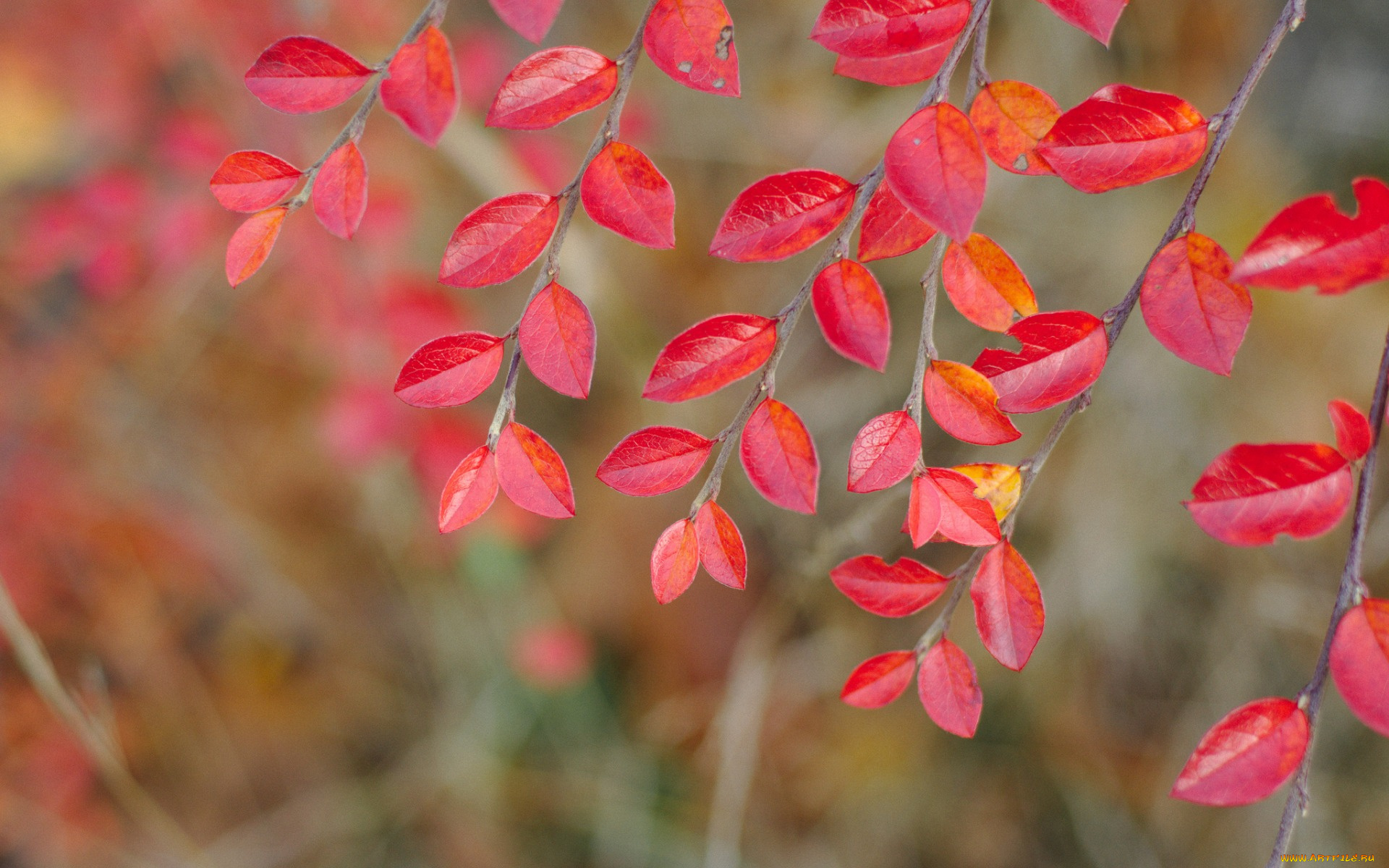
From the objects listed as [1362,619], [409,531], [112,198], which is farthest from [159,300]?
[1362,619]

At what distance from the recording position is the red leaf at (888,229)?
15.8 inches

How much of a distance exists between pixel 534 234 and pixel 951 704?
0.34 meters

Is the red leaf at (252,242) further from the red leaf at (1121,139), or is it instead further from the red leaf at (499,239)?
the red leaf at (1121,139)

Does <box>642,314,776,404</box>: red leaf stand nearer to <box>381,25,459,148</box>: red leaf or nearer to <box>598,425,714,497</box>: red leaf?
<box>598,425,714,497</box>: red leaf

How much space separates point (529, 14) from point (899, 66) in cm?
18

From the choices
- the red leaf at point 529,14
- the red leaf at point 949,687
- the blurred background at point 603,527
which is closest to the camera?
the red leaf at point 529,14

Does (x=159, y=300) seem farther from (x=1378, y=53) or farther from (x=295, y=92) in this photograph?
(x=1378, y=53)

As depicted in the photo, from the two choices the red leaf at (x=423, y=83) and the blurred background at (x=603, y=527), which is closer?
the red leaf at (x=423, y=83)

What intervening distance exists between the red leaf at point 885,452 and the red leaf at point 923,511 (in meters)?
0.01

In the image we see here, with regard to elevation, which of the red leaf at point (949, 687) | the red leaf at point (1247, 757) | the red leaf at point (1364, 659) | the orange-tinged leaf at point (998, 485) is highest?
the orange-tinged leaf at point (998, 485)

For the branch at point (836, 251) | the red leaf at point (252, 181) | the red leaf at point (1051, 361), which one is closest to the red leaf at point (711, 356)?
the branch at point (836, 251)

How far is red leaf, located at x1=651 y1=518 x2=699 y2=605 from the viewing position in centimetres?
42

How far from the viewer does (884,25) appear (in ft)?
1.16

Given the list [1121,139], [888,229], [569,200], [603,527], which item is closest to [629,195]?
[569,200]
